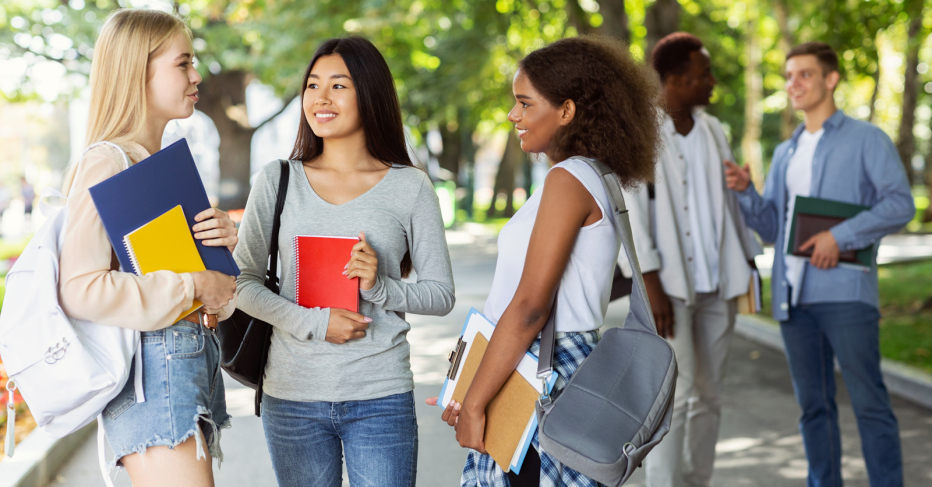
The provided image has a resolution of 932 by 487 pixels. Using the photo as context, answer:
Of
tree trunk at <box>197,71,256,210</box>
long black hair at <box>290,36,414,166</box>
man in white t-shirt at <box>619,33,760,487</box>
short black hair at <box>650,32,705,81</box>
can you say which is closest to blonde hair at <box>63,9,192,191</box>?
long black hair at <box>290,36,414,166</box>

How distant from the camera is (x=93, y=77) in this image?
2182 millimetres

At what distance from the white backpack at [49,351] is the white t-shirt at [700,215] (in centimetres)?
273

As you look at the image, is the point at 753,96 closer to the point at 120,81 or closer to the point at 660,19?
the point at 660,19

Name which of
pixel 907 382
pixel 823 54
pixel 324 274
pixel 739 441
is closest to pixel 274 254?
pixel 324 274

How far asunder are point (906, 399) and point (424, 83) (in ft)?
62.1

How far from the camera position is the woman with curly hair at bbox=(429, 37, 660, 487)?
7.47ft

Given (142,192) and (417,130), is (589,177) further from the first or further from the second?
A: (417,130)

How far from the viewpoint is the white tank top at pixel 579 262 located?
2326mm

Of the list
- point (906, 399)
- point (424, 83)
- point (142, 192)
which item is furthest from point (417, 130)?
point (142, 192)

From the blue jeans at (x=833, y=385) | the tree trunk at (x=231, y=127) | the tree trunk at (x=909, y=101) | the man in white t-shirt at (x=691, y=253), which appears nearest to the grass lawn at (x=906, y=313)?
the blue jeans at (x=833, y=385)

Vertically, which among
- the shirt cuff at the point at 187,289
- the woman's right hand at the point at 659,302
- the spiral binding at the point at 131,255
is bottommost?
the woman's right hand at the point at 659,302

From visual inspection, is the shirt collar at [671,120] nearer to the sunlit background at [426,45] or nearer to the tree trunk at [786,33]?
the sunlit background at [426,45]

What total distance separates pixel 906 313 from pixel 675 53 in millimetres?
8006

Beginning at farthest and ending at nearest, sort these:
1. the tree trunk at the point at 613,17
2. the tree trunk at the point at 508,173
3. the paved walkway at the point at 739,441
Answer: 1. the tree trunk at the point at 508,173
2. the tree trunk at the point at 613,17
3. the paved walkway at the point at 739,441
